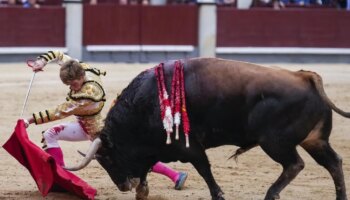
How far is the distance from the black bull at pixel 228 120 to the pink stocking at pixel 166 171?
491mm

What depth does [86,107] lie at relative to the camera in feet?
21.3

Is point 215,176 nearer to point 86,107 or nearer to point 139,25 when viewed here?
point 86,107

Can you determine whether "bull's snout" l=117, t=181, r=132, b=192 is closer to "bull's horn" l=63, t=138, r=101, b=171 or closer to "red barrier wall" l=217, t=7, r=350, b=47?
"bull's horn" l=63, t=138, r=101, b=171

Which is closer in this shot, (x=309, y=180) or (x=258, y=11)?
(x=309, y=180)

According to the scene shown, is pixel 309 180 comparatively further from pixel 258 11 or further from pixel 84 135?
pixel 258 11

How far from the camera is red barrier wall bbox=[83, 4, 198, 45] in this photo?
55.3ft

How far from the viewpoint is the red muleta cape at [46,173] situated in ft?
21.4

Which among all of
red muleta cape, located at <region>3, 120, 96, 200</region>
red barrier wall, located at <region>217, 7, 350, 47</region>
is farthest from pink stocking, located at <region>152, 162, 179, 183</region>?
red barrier wall, located at <region>217, 7, 350, 47</region>

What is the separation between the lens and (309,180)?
7.51m

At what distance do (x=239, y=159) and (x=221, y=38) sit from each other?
9.23m

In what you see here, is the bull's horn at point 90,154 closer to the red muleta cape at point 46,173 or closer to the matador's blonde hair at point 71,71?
the red muleta cape at point 46,173

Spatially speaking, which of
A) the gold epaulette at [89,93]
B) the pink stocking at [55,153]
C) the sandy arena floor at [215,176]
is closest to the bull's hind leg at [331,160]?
the sandy arena floor at [215,176]

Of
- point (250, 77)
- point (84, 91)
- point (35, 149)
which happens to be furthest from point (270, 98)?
point (35, 149)

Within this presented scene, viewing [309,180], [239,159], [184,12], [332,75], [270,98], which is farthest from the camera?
[184,12]
